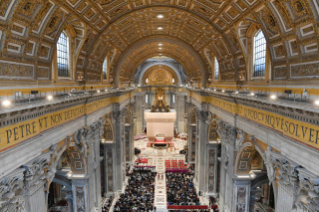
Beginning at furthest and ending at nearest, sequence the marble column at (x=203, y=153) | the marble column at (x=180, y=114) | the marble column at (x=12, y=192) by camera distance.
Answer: the marble column at (x=180, y=114)
the marble column at (x=203, y=153)
the marble column at (x=12, y=192)

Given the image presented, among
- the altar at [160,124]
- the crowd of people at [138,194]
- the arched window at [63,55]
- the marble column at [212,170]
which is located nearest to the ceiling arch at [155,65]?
the altar at [160,124]

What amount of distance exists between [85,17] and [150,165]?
70.6 feet

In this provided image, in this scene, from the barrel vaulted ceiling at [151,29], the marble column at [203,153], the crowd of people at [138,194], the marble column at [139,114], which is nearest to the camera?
the barrel vaulted ceiling at [151,29]

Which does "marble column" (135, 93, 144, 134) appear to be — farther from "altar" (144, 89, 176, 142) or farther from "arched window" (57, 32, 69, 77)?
"arched window" (57, 32, 69, 77)

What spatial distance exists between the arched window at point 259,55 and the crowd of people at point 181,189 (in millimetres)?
12165

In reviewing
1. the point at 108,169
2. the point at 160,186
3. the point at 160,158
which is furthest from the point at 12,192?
the point at 160,158

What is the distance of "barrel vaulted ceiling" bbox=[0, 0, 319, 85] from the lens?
8.39 m

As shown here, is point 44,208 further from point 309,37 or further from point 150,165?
point 150,165

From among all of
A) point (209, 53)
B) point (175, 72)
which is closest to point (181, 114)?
point (175, 72)

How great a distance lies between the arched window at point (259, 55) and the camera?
12609 millimetres

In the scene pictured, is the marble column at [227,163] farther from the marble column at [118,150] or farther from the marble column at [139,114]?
the marble column at [139,114]

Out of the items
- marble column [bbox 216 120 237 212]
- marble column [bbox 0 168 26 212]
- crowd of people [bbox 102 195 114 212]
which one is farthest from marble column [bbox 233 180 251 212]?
marble column [bbox 0 168 26 212]

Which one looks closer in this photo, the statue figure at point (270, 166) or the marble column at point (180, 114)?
the statue figure at point (270, 166)

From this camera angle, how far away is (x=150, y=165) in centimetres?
Result: 3030
